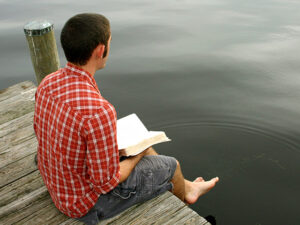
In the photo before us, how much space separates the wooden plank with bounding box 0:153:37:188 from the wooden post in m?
1.35

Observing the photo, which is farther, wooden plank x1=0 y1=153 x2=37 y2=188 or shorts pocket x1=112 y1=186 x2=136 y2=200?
wooden plank x1=0 y1=153 x2=37 y2=188

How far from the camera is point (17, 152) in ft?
10.9

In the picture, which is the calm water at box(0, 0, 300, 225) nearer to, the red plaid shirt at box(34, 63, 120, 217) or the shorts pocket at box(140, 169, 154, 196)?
the shorts pocket at box(140, 169, 154, 196)

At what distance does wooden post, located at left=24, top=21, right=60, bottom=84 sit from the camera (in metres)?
3.77

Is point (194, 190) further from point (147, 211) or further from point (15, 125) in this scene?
point (15, 125)

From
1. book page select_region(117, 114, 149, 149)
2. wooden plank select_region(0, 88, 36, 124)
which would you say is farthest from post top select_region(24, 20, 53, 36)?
book page select_region(117, 114, 149, 149)

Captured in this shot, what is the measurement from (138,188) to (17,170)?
139cm

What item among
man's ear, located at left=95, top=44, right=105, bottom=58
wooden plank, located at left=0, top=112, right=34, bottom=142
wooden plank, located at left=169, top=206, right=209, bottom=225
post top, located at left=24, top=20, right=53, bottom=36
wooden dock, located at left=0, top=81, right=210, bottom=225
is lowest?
wooden plank, located at left=169, top=206, right=209, bottom=225

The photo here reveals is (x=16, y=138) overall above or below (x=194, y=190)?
above


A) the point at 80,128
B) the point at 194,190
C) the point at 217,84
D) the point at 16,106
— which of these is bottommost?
the point at 217,84

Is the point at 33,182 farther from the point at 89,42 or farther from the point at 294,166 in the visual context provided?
the point at 294,166

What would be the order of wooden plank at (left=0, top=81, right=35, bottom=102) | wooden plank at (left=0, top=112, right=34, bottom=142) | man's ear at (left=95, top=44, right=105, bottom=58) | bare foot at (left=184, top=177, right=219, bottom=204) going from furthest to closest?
1. wooden plank at (left=0, top=81, right=35, bottom=102)
2. wooden plank at (left=0, top=112, right=34, bottom=142)
3. bare foot at (left=184, top=177, right=219, bottom=204)
4. man's ear at (left=95, top=44, right=105, bottom=58)

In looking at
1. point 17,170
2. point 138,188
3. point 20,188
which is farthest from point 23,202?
point 138,188

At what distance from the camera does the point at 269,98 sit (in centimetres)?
605
